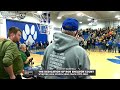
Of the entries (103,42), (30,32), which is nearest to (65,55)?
(103,42)

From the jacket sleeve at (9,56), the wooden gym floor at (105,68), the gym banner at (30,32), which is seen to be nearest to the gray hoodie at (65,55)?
the jacket sleeve at (9,56)

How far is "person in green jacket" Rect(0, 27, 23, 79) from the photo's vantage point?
1.26 meters

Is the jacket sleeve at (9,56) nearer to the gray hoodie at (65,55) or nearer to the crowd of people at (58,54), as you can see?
the crowd of people at (58,54)

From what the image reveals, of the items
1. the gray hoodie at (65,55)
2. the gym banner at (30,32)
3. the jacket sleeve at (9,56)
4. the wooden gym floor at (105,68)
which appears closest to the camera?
the gray hoodie at (65,55)

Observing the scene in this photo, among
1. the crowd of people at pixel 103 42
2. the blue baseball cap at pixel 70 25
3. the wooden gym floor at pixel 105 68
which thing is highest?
the blue baseball cap at pixel 70 25

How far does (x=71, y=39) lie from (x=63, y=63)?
0.15 meters

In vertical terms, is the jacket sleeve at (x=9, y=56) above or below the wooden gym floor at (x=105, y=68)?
above

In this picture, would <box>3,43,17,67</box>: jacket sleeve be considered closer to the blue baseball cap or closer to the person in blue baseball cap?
the person in blue baseball cap

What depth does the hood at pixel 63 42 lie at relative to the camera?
105 cm

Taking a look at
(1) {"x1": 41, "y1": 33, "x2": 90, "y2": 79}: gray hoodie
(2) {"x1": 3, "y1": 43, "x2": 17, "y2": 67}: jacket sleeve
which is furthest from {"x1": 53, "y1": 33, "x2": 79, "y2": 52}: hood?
(2) {"x1": 3, "y1": 43, "x2": 17, "y2": 67}: jacket sleeve

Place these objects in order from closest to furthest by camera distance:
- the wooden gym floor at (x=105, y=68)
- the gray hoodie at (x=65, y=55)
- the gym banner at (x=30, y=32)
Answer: the gray hoodie at (x=65, y=55)
the wooden gym floor at (x=105, y=68)
the gym banner at (x=30, y=32)
